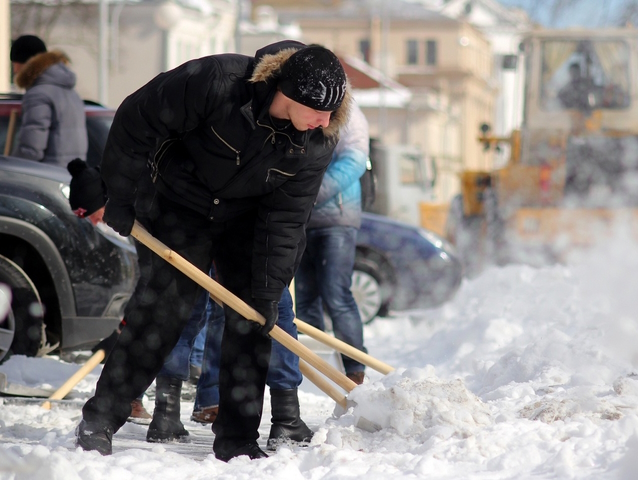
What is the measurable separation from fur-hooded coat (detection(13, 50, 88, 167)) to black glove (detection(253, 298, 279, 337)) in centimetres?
290

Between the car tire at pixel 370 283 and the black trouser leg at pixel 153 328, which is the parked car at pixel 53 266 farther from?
the car tire at pixel 370 283

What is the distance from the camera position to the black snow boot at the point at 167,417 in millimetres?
4507

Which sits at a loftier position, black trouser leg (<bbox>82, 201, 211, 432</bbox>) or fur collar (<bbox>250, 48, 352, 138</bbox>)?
fur collar (<bbox>250, 48, 352, 138</bbox>)

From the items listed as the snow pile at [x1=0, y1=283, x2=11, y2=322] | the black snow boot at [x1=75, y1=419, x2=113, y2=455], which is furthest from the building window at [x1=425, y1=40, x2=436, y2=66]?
the black snow boot at [x1=75, y1=419, x2=113, y2=455]

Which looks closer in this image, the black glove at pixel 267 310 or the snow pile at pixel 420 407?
the snow pile at pixel 420 407

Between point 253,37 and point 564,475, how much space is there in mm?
37343

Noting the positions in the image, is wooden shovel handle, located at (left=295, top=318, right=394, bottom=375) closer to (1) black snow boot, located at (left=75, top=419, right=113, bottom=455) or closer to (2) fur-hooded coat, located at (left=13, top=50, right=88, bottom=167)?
(1) black snow boot, located at (left=75, top=419, right=113, bottom=455)

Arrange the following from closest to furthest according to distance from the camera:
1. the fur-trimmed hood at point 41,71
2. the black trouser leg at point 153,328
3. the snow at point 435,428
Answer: the snow at point 435,428 < the black trouser leg at point 153,328 < the fur-trimmed hood at point 41,71

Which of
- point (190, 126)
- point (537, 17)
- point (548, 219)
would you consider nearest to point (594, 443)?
point (190, 126)

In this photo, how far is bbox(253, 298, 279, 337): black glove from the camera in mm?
4070

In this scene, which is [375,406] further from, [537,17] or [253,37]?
[253,37]

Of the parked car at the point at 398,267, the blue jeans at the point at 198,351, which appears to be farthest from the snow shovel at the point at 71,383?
the parked car at the point at 398,267

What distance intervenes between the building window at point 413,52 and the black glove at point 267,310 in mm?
77444

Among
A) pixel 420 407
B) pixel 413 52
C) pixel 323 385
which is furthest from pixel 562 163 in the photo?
pixel 413 52
